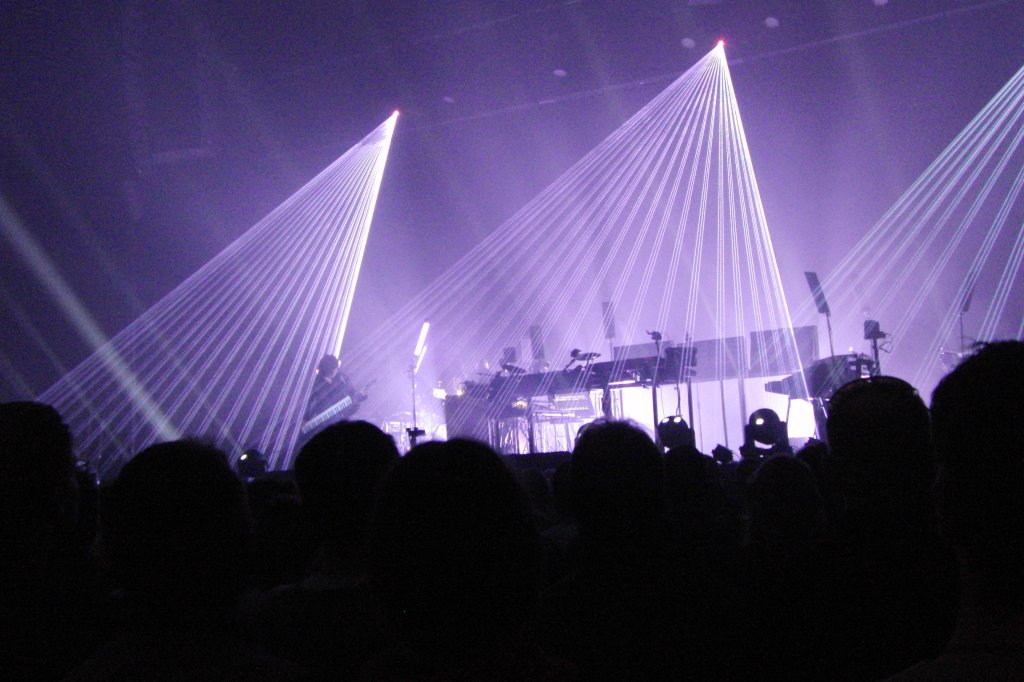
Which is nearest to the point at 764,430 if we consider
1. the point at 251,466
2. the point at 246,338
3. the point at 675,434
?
the point at 675,434

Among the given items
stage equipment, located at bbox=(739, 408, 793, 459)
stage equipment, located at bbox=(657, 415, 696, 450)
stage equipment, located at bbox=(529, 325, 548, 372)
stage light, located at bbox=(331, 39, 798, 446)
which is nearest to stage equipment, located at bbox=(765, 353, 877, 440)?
stage light, located at bbox=(331, 39, 798, 446)

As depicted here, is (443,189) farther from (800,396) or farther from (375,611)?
(375,611)

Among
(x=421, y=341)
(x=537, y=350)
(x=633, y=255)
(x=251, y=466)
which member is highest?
(x=633, y=255)

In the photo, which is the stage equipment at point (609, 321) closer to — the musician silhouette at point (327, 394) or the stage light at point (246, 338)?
the musician silhouette at point (327, 394)

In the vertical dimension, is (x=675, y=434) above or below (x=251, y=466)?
above

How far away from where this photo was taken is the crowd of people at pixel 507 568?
858 millimetres

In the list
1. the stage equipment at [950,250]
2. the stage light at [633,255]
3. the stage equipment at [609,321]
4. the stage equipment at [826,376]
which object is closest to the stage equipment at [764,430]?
the stage equipment at [826,376]

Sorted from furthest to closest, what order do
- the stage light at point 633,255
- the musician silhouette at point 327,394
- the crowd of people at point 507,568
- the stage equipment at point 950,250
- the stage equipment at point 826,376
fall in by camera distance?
the stage light at point 633,255 < the stage equipment at point 950,250 < the musician silhouette at point 327,394 < the stage equipment at point 826,376 < the crowd of people at point 507,568

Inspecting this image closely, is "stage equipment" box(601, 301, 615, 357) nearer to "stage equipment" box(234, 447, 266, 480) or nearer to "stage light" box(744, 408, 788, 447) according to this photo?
"stage light" box(744, 408, 788, 447)

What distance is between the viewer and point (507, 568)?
0.90 m

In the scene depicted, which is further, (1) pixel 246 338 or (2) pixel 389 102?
(2) pixel 389 102

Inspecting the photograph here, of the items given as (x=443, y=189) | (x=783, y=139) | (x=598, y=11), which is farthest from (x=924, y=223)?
(x=443, y=189)

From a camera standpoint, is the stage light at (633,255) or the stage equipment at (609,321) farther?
the stage light at (633,255)

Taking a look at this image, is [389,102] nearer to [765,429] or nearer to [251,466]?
[251,466]
